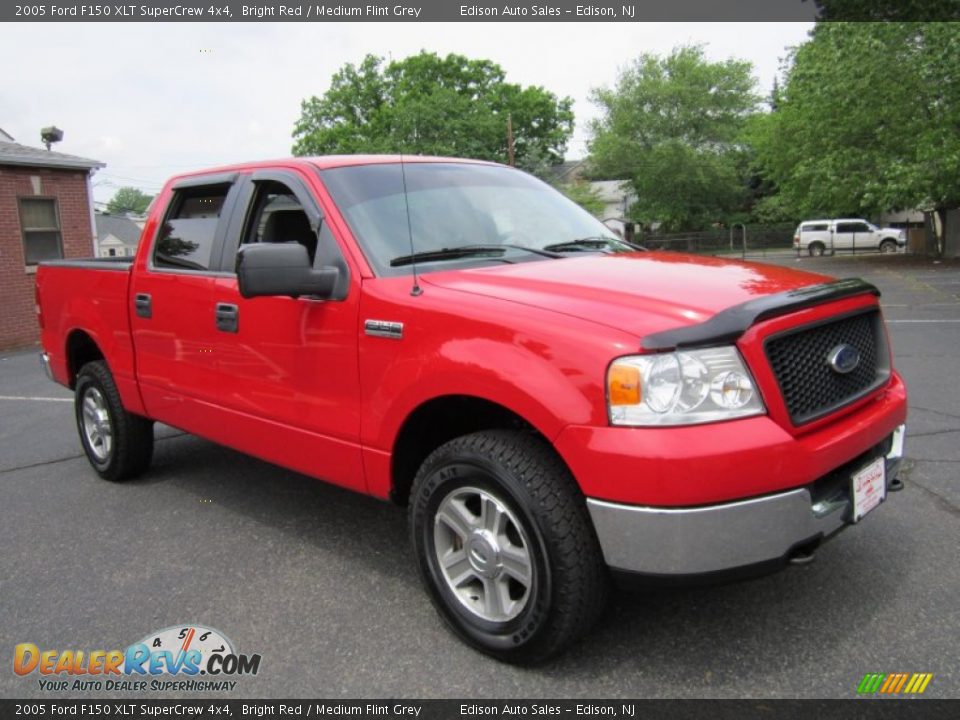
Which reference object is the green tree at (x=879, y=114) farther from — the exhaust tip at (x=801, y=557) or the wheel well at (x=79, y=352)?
the exhaust tip at (x=801, y=557)

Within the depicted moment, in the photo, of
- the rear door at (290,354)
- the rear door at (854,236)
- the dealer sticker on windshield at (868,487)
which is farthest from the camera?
the rear door at (854,236)

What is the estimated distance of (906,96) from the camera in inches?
920

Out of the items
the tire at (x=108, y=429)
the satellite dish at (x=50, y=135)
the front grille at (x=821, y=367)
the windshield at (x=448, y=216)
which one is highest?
the satellite dish at (x=50, y=135)

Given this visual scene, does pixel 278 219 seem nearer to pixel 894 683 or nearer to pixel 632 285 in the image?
pixel 632 285

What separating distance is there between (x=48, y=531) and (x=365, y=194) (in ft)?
8.74

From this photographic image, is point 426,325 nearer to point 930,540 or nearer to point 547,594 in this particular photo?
point 547,594

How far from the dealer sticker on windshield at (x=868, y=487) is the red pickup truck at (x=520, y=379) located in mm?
12

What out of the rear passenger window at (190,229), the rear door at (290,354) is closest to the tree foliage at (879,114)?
the rear passenger window at (190,229)

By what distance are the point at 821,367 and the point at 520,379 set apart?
3.48 ft

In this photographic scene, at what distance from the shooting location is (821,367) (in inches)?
108

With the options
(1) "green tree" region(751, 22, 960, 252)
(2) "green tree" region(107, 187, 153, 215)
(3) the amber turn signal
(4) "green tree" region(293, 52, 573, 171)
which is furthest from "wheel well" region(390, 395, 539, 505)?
(2) "green tree" region(107, 187, 153, 215)

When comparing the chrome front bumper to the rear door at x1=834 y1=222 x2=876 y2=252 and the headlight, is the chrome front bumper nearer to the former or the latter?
the headlight

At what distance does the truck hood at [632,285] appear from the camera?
2.57m
